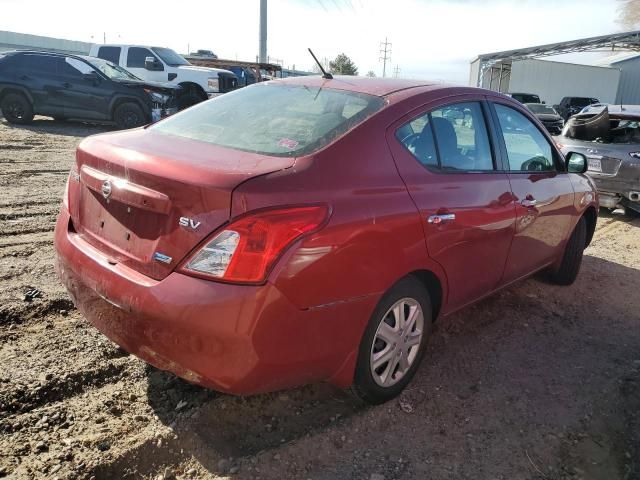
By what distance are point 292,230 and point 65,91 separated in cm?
1247

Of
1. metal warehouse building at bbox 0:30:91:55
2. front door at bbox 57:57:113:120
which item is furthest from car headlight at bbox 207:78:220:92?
metal warehouse building at bbox 0:30:91:55

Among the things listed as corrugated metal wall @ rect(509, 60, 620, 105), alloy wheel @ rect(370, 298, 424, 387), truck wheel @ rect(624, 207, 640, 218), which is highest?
corrugated metal wall @ rect(509, 60, 620, 105)

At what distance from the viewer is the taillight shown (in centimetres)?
200

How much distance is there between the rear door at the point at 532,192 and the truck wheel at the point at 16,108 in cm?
1217

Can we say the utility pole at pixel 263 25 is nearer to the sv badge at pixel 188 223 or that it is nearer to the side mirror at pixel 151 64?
the side mirror at pixel 151 64

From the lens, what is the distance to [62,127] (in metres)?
13.1

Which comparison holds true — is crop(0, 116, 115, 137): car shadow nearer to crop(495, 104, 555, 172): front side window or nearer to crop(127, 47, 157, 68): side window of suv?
crop(127, 47, 157, 68): side window of suv

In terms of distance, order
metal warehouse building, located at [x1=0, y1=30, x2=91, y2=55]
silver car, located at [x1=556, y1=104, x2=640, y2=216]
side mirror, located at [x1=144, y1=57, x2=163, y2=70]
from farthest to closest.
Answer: metal warehouse building, located at [x1=0, y1=30, x2=91, y2=55], side mirror, located at [x1=144, y1=57, x2=163, y2=70], silver car, located at [x1=556, y1=104, x2=640, y2=216]

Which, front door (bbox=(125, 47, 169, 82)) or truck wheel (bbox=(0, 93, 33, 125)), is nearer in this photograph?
truck wheel (bbox=(0, 93, 33, 125))

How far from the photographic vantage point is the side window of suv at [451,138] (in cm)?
274

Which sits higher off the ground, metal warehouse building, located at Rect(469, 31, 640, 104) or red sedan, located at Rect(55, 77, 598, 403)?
metal warehouse building, located at Rect(469, 31, 640, 104)

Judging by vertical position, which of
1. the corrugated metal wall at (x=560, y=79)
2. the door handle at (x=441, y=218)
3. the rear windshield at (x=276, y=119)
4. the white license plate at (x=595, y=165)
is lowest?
the white license plate at (x=595, y=165)

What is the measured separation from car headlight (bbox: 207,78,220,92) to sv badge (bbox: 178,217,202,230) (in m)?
14.8

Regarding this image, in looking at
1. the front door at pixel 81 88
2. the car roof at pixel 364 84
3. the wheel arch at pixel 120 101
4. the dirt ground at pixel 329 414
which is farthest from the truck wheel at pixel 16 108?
the car roof at pixel 364 84
